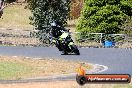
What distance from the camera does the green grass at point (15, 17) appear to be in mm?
64994

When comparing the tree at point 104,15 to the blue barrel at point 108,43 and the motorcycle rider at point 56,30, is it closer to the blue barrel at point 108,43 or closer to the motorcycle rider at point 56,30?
the blue barrel at point 108,43

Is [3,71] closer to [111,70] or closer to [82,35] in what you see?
[111,70]

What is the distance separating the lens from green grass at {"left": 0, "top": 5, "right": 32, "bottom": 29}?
65.0 m

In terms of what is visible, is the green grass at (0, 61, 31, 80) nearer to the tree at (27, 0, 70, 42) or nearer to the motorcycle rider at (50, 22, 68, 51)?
the motorcycle rider at (50, 22, 68, 51)

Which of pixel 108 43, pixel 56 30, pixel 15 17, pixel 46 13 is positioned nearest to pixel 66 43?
pixel 56 30

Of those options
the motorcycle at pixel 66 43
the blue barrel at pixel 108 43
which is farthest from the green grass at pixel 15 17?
the motorcycle at pixel 66 43

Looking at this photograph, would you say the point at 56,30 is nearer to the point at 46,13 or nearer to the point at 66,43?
the point at 66,43

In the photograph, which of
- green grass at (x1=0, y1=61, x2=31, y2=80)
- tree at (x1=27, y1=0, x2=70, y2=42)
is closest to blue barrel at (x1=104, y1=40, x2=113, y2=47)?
tree at (x1=27, y1=0, x2=70, y2=42)

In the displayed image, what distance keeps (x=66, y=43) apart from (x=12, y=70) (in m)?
8.00

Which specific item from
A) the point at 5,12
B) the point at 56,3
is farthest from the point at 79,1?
the point at 56,3

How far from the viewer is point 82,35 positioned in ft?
132

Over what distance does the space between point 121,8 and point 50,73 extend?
2346cm

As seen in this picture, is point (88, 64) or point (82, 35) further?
point (82, 35)

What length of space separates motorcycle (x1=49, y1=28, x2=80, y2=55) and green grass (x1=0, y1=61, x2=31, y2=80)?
5.54 m
